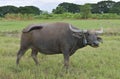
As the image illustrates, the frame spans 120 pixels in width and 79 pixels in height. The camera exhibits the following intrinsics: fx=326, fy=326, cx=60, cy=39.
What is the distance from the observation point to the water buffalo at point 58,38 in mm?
7602

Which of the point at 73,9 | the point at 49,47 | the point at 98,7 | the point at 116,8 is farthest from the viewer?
the point at 73,9

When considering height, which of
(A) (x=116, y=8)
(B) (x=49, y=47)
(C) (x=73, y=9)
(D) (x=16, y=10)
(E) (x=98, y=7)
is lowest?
(C) (x=73, y=9)

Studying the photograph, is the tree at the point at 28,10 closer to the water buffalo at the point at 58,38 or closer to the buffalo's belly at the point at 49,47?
the water buffalo at the point at 58,38

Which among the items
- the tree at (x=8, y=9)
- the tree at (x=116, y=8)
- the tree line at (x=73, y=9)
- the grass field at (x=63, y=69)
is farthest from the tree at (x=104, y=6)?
the grass field at (x=63, y=69)

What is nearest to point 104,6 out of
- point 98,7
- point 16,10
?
point 98,7

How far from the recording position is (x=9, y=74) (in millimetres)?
7051

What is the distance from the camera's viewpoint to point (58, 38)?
7.73 meters

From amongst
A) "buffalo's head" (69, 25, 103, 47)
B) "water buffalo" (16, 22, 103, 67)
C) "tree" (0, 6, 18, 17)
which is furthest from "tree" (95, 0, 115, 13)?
"buffalo's head" (69, 25, 103, 47)

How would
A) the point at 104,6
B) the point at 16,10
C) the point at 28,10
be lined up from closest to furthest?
the point at 28,10 < the point at 16,10 < the point at 104,6

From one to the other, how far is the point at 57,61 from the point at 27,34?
1293 millimetres

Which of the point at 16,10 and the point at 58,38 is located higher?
the point at 58,38

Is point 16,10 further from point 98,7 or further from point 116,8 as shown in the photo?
point 116,8

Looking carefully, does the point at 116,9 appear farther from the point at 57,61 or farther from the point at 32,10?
the point at 57,61

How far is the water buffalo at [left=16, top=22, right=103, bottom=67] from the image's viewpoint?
760 cm
